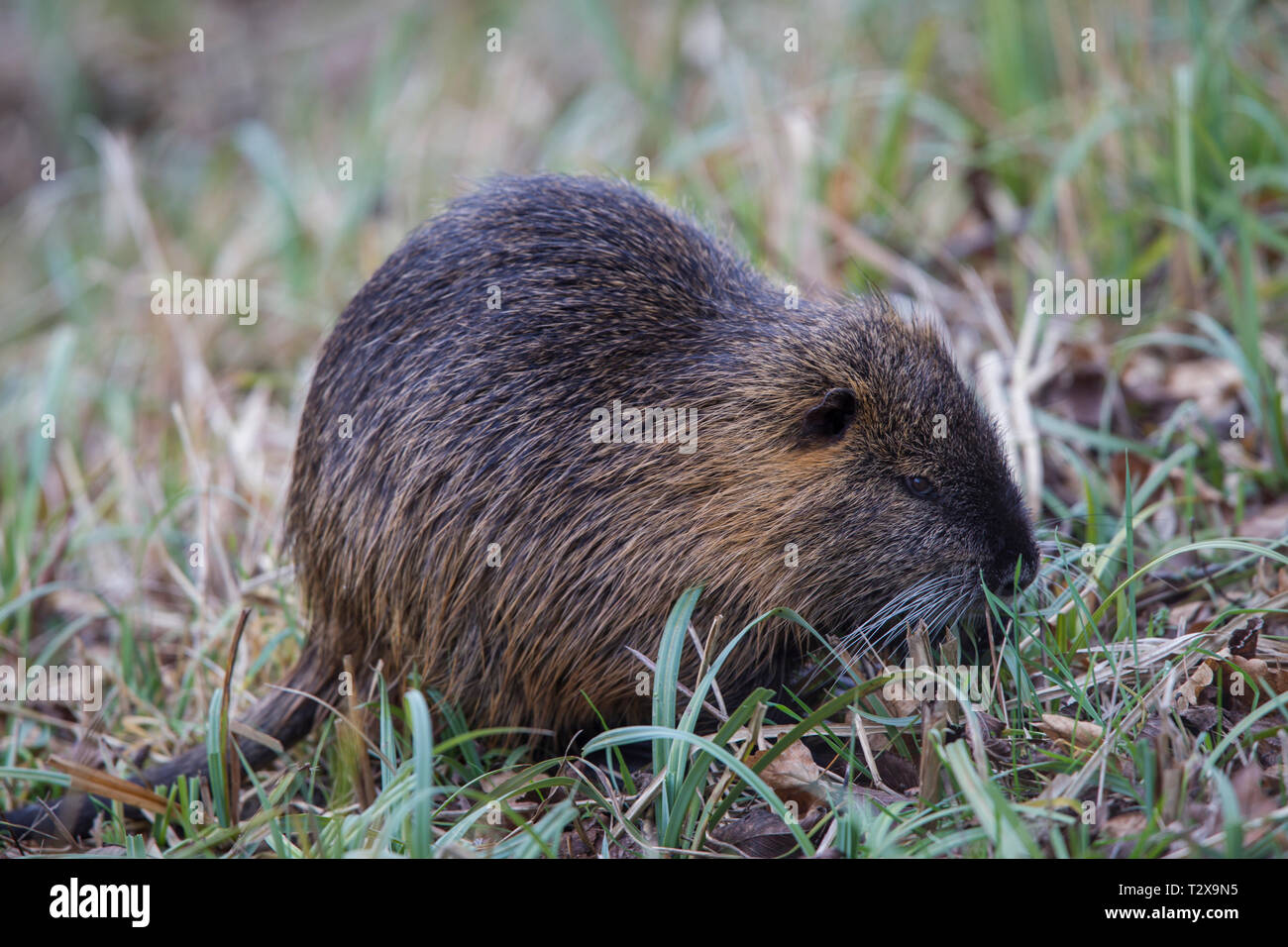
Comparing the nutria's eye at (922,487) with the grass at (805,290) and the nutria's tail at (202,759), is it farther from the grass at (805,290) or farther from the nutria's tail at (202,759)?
the nutria's tail at (202,759)

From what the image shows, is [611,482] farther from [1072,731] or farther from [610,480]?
[1072,731]

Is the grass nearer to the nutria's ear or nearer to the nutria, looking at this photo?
the nutria

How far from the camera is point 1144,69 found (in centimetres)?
562

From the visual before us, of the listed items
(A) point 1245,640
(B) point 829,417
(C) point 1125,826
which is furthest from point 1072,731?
(B) point 829,417

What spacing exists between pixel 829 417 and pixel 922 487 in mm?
324

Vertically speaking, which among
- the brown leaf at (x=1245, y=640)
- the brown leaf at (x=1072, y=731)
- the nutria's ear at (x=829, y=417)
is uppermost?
the nutria's ear at (x=829, y=417)

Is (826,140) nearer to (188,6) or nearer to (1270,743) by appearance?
(1270,743)

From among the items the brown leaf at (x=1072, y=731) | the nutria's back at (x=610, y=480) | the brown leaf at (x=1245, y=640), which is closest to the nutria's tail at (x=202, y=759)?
the nutria's back at (x=610, y=480)

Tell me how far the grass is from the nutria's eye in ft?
1.35

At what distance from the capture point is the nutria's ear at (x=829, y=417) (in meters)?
3.33

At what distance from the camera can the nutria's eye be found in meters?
3.33

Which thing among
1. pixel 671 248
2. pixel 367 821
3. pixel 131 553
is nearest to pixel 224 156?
pixel 131 553

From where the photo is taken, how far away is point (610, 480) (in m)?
3.40

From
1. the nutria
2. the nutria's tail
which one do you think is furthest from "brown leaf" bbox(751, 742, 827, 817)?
the nutria's tail
